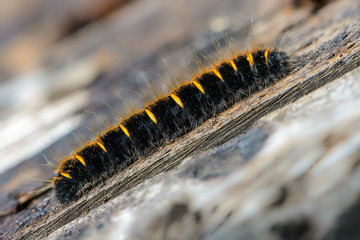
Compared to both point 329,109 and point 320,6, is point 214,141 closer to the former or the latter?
point 329,109

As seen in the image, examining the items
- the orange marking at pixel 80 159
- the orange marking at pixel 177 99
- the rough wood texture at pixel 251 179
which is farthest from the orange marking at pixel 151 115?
the orange marking at pixel 80 159

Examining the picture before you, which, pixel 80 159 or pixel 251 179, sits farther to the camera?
pixel 80 159

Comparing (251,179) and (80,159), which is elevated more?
(80,159)

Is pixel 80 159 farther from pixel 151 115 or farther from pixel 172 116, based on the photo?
pixel 172 116

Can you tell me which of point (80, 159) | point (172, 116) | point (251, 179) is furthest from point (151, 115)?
point (251, 179)

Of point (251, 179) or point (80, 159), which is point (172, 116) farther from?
point (251, 179)

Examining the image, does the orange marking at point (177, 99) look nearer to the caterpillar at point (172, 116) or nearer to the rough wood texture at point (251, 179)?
the caterpillar at point (172, 116)

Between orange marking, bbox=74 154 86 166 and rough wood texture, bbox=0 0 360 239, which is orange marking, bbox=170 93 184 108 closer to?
rough wood texture, bbox=0 0 360 239

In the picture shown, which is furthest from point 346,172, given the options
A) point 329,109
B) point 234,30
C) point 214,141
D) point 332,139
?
point 234,30
